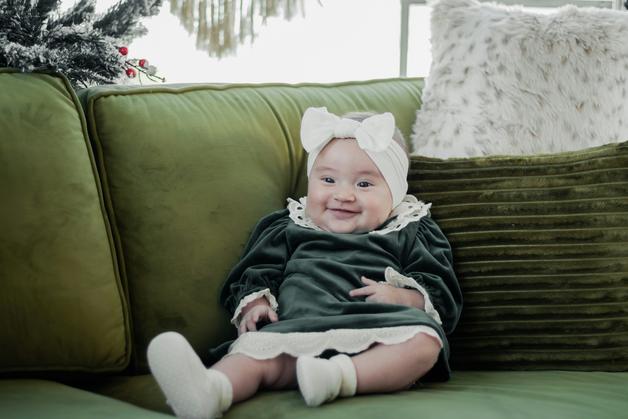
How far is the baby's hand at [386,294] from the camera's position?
1417 mm

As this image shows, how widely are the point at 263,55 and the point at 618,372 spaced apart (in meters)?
1.65

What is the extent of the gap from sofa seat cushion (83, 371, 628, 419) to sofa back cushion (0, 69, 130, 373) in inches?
4.8

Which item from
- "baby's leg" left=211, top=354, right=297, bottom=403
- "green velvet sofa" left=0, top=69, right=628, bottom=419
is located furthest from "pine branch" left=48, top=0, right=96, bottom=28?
"baby's leg" left=211, top=354, right=297, bottom=403

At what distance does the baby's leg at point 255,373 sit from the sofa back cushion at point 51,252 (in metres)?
0.29

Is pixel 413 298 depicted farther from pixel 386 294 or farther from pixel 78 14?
pixel 78 14

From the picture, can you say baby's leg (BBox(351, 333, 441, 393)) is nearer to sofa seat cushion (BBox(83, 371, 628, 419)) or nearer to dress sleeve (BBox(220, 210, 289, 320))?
sofa seat cushion (BBox(83, 371, 628, 419))

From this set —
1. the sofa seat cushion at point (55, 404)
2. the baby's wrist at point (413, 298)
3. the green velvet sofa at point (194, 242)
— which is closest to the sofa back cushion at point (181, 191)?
the green velvet sofa at point (194, 242)

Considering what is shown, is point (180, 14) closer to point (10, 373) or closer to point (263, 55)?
point (263, 55)

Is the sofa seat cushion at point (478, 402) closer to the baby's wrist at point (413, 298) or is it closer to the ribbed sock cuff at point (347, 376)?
the ribbed sock cuff at point (347, 376)

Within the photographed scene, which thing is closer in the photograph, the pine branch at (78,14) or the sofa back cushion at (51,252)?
the sofa back cushion at (51,252)

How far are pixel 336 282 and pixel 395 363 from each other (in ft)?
0.75

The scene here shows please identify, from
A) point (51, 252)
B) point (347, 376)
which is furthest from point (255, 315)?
point (51, 252)

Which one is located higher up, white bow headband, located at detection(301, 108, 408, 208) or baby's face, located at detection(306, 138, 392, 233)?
white bow headband, located at detection(301, 108, 408, 208)

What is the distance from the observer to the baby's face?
5.04 ft
